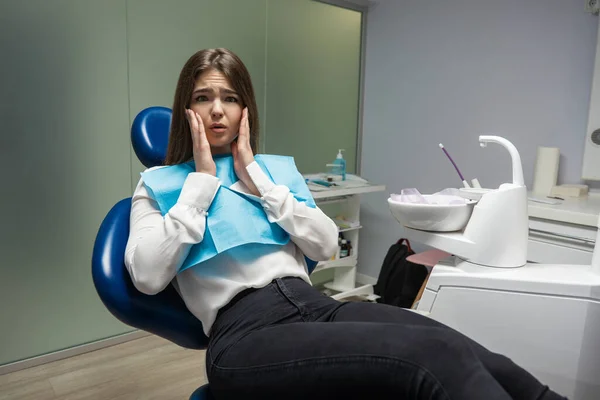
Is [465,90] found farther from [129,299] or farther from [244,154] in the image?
[129,299]

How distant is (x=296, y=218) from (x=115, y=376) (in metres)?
1.28

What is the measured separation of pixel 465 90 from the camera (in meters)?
2.64

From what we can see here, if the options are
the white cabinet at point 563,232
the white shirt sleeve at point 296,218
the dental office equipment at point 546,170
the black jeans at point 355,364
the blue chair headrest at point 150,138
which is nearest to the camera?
Answer: the black jeans at point 355,364

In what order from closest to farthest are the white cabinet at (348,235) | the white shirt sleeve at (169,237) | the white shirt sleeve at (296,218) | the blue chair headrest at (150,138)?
the white shirt sleeve at (169,237) → the white shirt sleeve at (296,218) → the blue chair headrest at (150,138) → the white cabinet at (348,235)

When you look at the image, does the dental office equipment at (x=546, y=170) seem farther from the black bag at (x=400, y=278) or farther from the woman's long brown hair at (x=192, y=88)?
the woman's long brown hair at (x=192, y=88)

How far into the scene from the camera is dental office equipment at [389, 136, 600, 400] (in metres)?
1.31

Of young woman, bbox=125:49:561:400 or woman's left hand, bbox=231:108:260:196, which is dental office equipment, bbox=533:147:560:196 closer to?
young woman, bbox=125:49:561:400

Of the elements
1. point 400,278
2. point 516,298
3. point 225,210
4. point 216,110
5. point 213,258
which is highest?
point 216,110

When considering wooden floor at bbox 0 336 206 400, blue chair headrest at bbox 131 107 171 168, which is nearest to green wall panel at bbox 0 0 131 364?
wooden floor at bbox 0 336 206 400

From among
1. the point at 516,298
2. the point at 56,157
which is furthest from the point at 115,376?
the point at 516,298

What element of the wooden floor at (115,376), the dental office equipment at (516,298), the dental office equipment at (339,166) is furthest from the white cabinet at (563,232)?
the wooden floor at (115,376)

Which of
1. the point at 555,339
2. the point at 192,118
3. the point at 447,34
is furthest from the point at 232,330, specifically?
the point at 447,34

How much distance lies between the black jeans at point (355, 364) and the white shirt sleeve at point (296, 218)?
0.24 metres

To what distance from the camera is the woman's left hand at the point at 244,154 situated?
4.29 ft
